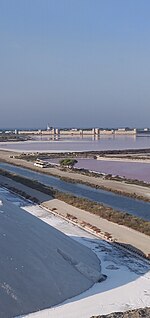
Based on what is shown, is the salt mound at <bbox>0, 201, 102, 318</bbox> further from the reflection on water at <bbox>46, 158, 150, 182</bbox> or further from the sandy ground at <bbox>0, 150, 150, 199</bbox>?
the reflection on water at <bbox>46, 158, 150, 182</bbox>

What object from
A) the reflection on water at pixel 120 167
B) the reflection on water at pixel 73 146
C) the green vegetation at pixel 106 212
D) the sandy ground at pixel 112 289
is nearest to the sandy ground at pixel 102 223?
the green vegetation at pixel 106 212

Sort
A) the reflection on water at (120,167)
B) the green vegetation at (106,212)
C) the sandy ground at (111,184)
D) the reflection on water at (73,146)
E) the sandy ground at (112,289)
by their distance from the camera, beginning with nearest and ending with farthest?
the sandy ground at (112,289) < the green vegetation at (106,212) < the sandy ground at (111,184) < the reflection on water at (120,167) < the reflection on water at (73,146)

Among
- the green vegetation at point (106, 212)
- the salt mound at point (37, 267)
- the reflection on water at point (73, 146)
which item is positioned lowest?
the reflection on water at point (73, 146)

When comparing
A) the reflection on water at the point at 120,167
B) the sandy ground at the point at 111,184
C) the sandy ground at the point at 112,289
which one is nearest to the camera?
the sandy ground at the point at 112,289

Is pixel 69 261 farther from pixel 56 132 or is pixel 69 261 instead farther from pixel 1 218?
pixel 56 132

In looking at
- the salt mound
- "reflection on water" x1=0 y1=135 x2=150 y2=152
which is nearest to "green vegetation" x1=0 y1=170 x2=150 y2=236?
the salt mound

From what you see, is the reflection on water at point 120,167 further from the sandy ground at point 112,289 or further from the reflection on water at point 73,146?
the sandy ground at point 112,289

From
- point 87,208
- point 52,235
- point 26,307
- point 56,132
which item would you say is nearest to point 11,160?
point 87,208

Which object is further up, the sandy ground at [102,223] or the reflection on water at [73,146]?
the sandy ground at [102,223]
